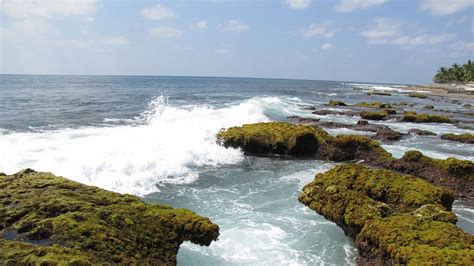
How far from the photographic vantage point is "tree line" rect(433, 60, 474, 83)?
112375mm

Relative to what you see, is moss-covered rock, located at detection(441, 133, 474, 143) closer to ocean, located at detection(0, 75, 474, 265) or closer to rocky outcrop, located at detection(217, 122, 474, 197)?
ocean, located at detection(0, 75, 474, 265)

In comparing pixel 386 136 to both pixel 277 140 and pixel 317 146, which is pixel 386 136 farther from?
pixel 277 140

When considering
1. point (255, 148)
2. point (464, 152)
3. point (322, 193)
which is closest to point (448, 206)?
point (322, 193)

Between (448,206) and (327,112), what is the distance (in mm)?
30430

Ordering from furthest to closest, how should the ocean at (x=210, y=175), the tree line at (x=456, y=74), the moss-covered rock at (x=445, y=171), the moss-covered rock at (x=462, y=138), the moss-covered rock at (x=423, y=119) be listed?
the tree line at (x=456, y=74) < the moss-covered rock at (x=423, y=119) < the moss-covered rock at (x=462, y=138) < the moss-covered rock at (x=445, y=171) < the ocean at (x=210, y=175)

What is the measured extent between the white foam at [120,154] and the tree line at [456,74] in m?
114

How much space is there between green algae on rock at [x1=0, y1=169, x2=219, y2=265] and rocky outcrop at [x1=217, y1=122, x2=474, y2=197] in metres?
12.0

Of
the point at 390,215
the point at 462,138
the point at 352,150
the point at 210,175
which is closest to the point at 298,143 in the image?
the point at 352,150

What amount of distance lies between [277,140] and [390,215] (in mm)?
11092

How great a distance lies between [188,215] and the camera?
8.44 meters

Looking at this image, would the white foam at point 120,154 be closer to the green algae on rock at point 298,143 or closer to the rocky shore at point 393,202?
the green algae on rock at point 298,143

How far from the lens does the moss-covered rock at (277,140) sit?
20172 mm

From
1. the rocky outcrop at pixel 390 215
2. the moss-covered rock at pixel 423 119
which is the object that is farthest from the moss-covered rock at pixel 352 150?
the moss-covered rock at pixel 423 119

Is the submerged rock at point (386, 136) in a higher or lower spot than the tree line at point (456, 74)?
lower
